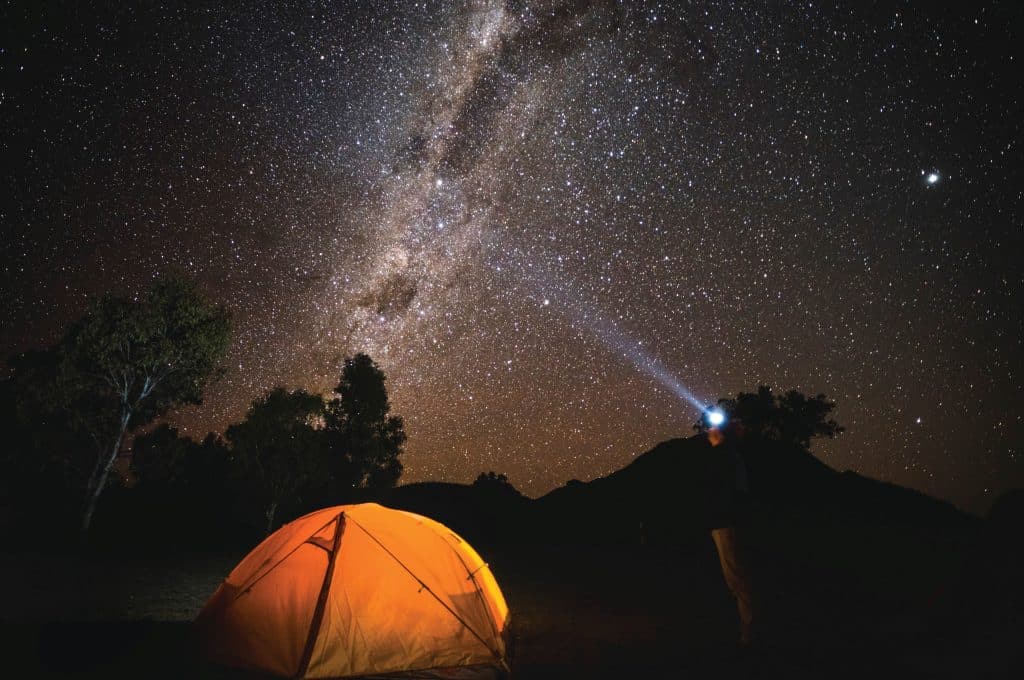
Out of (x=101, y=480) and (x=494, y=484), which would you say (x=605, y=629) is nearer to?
(x=101, y=480)

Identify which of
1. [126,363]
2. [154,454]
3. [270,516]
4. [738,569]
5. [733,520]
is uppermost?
[126,363]

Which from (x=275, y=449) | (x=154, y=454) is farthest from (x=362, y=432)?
(x=154, y=454)

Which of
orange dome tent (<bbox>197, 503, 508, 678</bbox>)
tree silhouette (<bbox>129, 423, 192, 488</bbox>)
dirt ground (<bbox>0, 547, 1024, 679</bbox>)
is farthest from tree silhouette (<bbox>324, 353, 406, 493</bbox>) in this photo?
orange dome tent (<bbox>197, 503, 508, 678</bbox>)

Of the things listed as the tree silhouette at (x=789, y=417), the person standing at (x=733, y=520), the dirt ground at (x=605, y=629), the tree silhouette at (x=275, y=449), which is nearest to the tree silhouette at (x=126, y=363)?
the dirt ground at (x=605, y=629)

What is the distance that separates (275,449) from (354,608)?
1036 inches

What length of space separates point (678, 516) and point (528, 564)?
17297mm

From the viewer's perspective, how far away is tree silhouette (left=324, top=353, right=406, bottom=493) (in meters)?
34.7

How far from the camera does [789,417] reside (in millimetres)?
55938

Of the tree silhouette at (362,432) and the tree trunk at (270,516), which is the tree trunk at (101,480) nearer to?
the tree trunk at (270,516)

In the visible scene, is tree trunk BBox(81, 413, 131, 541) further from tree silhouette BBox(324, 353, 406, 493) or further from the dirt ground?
tree silhouette BBox(324, 353, 406, 493)

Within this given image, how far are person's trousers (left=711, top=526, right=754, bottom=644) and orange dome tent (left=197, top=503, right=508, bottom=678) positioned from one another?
2.97 meters

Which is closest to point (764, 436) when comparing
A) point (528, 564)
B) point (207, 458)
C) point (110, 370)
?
point (528, 564)

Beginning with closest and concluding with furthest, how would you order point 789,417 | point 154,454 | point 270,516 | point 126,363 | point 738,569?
point 738,569 → point 126,363 → point 154,454 → point 270,516 → point 789,417

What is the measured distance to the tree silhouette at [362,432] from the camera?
34.7 metres
